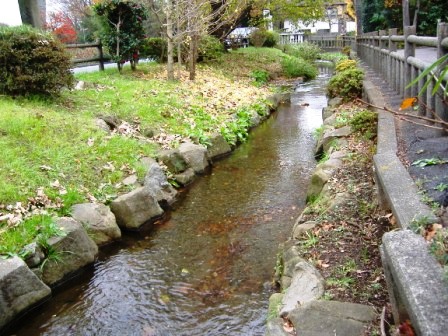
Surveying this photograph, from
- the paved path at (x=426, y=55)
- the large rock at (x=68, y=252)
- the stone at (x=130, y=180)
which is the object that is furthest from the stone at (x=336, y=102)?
the large rock at (x=68, y=252)

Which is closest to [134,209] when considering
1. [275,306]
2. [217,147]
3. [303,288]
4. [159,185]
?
[159,185]

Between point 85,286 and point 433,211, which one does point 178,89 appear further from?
point 433,211

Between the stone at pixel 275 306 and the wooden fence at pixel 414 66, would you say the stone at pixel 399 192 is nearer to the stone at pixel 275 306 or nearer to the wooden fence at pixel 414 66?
the wooden fence at pixel 414 66

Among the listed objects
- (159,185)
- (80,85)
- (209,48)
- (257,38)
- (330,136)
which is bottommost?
(159,185)

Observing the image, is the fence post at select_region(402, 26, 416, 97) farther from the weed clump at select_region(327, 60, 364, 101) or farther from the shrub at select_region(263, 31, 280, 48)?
the shrub at select_region(263, 31, 280, 48)

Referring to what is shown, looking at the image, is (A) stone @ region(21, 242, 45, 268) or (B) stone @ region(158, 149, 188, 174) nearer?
(A) stone @ region(21, 242, 45, 268)

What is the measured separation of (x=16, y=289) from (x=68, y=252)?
92cm

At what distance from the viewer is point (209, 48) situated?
66.7ft

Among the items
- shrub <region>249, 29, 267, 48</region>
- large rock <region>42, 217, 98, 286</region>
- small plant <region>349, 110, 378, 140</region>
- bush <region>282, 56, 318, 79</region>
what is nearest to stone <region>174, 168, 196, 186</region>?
large rock <region>42, 217, 98, 286</region>

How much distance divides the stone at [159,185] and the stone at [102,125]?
1341mm

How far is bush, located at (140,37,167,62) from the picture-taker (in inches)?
726

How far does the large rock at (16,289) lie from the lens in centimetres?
457

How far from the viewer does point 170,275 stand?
217 inches

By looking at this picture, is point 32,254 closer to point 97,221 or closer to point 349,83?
point 97,221
